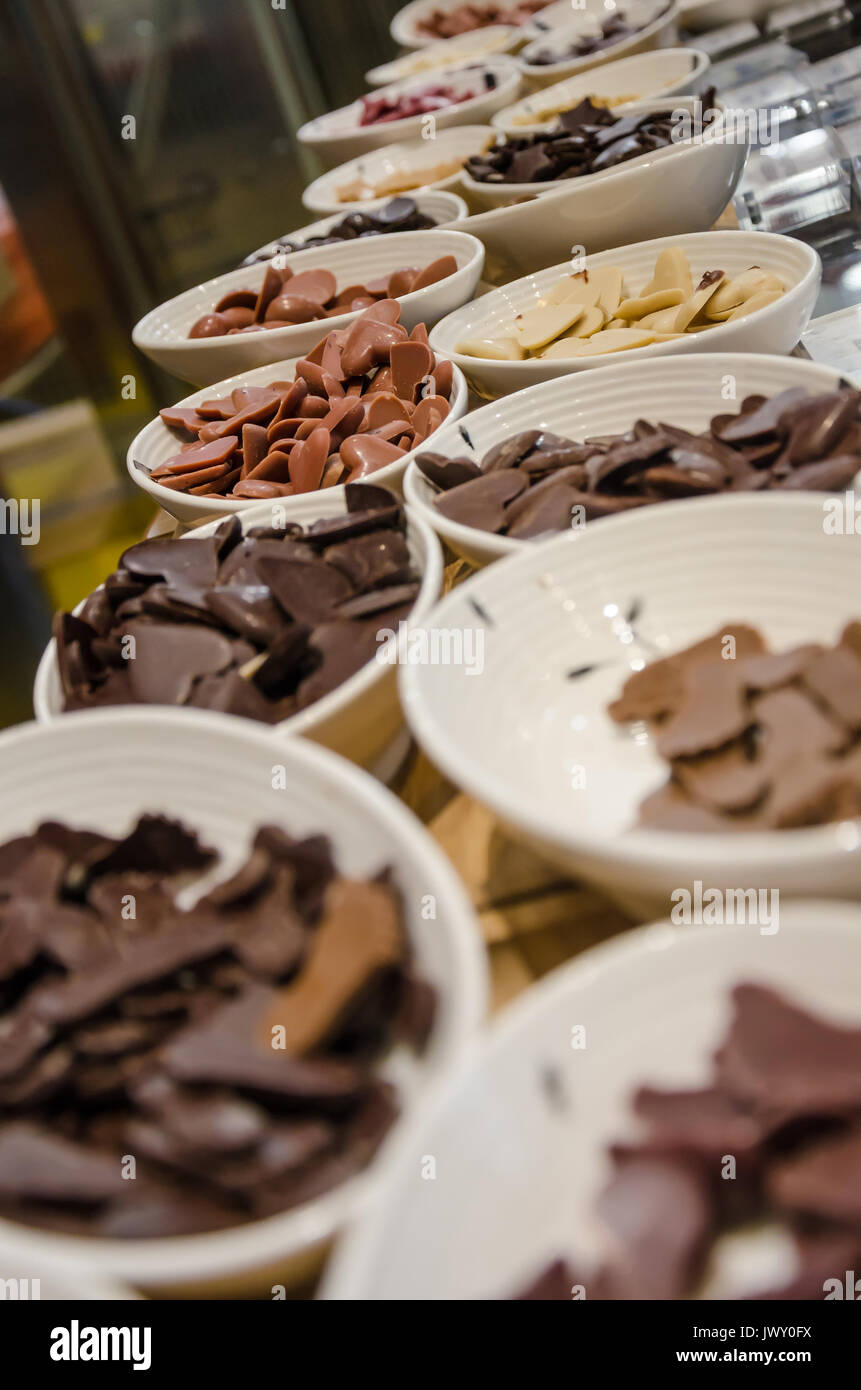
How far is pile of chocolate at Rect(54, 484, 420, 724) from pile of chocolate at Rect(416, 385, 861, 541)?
9 cm

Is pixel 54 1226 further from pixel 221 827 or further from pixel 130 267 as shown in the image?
pixel 130 267

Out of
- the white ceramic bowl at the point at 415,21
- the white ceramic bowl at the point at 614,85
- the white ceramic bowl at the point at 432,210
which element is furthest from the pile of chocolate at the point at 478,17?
the white ceramic bowl at the point at 432,210

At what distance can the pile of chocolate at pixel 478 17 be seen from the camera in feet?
10.7

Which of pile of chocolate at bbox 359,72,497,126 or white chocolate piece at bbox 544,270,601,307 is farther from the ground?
pile of chocolate at bbox 359,72,497,126

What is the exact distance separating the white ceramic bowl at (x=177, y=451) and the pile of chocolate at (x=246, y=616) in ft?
0.28

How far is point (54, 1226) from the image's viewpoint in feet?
1.99

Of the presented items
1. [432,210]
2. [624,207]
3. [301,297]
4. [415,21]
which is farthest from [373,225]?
[415,21]

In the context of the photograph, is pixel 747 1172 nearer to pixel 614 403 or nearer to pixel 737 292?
pixel 614 403

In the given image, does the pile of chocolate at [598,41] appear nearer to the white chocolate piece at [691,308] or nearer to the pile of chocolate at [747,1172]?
the white chocolate piece at [691,308]

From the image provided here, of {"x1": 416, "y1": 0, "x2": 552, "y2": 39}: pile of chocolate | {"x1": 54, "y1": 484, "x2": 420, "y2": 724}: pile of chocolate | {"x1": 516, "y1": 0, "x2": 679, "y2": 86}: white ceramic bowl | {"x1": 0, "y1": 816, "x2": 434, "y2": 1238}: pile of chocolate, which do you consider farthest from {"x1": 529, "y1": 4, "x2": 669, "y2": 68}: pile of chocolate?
{"x1": 0, "y1": 816, "x2": 434, "y2": 1238}: pile of chocolate

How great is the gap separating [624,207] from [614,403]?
563 mm

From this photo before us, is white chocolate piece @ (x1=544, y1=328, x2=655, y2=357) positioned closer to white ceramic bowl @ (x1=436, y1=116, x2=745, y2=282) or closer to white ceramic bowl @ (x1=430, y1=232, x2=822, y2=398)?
white ceramic bowl @ (x1=430, y1=232, x2=822, y2=398)

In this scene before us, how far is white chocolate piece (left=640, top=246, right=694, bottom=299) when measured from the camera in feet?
4.47

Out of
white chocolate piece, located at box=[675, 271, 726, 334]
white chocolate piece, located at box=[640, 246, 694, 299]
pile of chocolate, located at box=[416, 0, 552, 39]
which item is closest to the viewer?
white chocolate piece, located at box=[675, 271, 726, 334]
